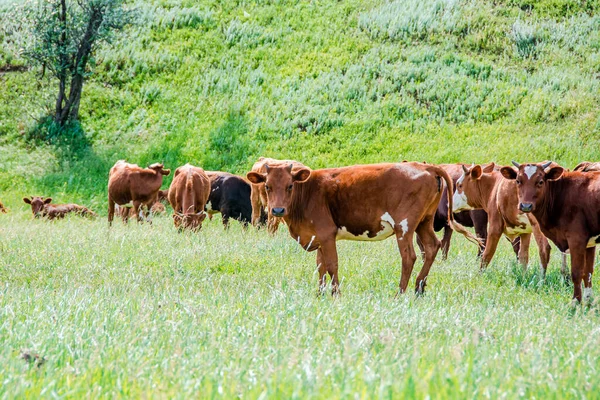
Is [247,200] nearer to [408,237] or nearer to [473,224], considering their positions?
[473,224]

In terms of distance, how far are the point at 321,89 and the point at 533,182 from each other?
2379cm

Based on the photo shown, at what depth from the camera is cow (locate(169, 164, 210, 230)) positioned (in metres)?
17.0

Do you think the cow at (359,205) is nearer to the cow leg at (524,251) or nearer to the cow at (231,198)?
the cow leg at (524,251)

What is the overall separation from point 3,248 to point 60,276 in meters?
2.52

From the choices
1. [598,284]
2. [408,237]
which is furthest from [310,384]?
[598,284]

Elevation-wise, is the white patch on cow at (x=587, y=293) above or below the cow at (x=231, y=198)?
above

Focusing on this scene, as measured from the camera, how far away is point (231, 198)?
20016 millimetres

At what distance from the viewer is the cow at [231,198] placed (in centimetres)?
2003

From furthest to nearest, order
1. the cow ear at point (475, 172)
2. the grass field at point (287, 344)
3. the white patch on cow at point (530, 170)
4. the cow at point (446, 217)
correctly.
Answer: the cow at point (446, 217) → the cow ear at point (475, 172) → the white patch on cow at point (530, 170) → the grass field at point (287, 344)

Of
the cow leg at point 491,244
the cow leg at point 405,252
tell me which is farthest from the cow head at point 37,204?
the cow leg at point 405,252

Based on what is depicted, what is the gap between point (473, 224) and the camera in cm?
1530

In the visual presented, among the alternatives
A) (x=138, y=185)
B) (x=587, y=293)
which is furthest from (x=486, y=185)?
(x=138, y=185)

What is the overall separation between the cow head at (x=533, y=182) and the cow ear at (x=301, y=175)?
8.76 feet

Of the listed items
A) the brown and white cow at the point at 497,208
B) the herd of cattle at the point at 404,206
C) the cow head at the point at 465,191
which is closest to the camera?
the herd of cattle at the point at 404,206
